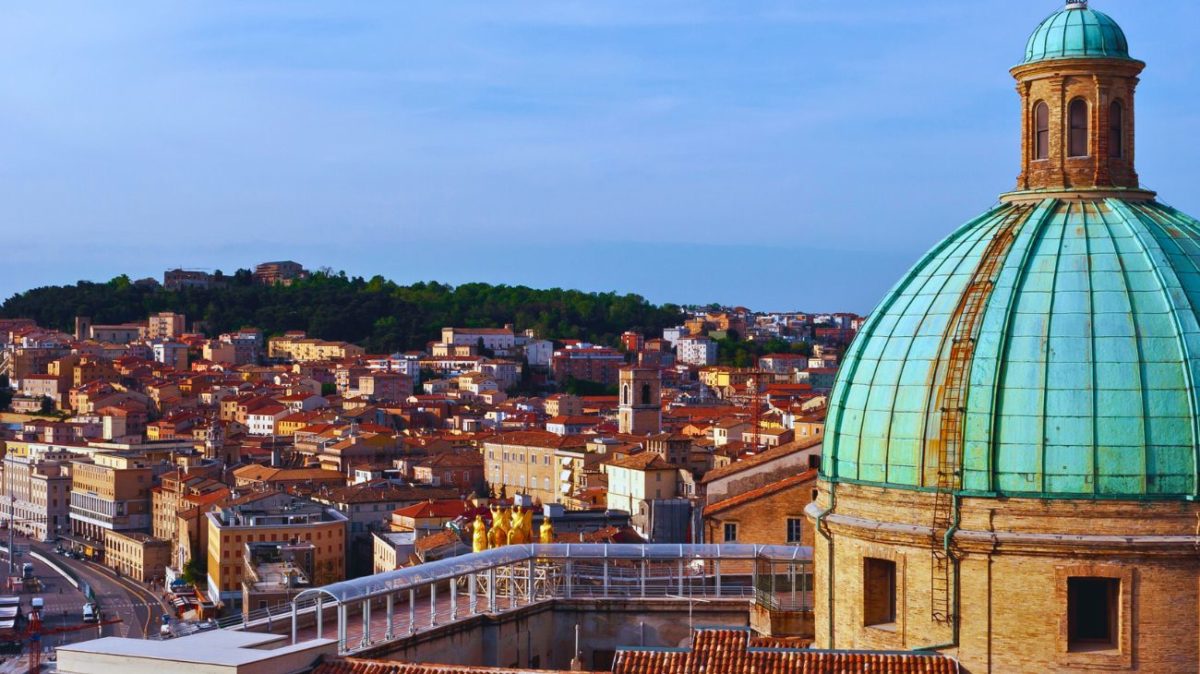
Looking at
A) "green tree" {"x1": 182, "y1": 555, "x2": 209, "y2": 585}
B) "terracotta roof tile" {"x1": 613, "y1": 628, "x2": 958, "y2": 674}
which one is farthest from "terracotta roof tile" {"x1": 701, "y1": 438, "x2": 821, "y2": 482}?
"green tree" {"x1": 182, "y1": 555, "x2": 209, "y2": 585}

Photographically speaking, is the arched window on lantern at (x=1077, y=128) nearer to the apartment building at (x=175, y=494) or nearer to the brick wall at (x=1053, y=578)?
the brick wall at (x=1053, y=578)

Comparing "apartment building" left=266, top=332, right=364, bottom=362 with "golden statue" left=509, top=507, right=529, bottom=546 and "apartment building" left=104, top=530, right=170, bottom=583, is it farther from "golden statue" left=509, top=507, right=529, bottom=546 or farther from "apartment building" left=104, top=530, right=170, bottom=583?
"golden statue" left=509, top=507, right=529, bottom=546

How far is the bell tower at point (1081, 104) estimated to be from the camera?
14.6 meters

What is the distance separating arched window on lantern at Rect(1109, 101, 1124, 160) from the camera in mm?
14664

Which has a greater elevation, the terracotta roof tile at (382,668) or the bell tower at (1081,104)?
the bell tower at (1081,104)

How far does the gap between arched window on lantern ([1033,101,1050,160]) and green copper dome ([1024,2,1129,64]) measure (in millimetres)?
397

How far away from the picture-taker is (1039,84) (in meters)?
14.8

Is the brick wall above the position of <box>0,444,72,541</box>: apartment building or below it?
above

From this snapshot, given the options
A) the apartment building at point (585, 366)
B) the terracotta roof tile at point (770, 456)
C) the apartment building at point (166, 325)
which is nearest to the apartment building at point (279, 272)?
the apartment building at point (166, 325)

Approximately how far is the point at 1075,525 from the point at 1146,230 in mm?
2509

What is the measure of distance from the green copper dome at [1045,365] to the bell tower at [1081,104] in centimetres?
27

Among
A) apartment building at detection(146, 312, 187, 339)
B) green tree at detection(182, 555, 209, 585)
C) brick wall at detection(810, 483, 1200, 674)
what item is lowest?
green tree at detection(182, 555, 209, 585)

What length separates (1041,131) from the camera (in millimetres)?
14836

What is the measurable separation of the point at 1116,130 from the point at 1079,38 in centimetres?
80
